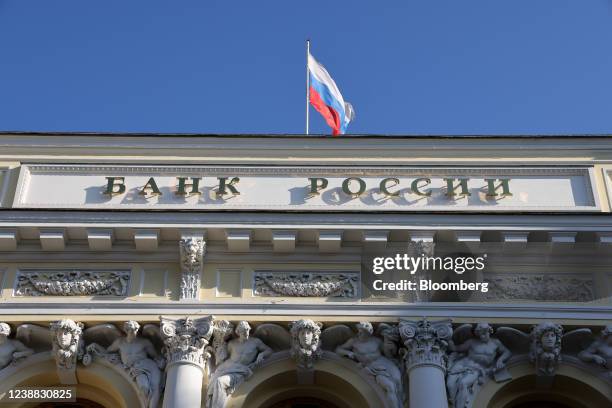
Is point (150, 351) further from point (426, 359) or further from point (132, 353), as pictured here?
point (426, 359)

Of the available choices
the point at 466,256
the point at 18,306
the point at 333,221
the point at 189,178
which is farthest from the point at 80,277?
the point at 466,256

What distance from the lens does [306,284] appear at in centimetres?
1998

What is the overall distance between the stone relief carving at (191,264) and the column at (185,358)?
0.76 m

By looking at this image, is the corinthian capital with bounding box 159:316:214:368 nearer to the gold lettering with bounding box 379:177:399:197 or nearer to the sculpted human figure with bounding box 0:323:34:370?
the sculpted human figure with bounding box 0:323:34:370

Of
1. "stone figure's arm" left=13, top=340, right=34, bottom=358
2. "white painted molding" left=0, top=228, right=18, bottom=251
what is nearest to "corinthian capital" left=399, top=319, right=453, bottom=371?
"stone figure's arm" left=13, top=340, right=34, bottom=358

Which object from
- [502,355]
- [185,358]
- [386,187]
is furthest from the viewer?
[386,187]

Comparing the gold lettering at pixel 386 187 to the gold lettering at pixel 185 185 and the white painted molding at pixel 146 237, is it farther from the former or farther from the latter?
the white painted molding at pixel 146 237

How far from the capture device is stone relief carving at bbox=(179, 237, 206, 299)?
1988 cm

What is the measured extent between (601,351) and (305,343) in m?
5.01

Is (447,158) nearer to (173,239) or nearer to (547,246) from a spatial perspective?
(547,246)

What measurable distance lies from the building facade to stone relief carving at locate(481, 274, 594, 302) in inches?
1.1

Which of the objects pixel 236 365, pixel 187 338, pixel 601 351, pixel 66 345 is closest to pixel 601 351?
pixel 601 351

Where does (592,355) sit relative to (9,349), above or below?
below

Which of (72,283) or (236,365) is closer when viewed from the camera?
(236,365)
